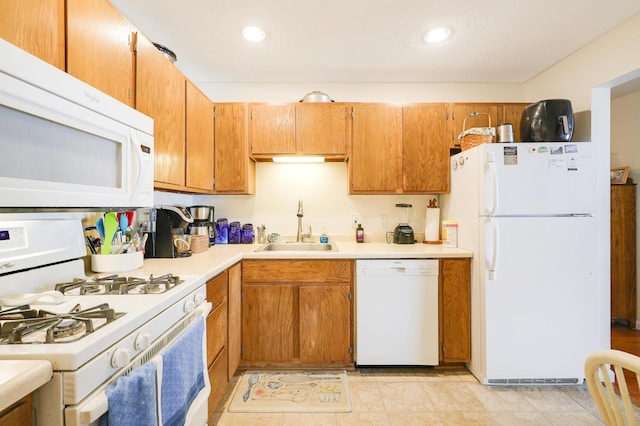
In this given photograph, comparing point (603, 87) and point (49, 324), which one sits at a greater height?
point (603, 87)

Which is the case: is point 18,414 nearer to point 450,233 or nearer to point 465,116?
point 450,233

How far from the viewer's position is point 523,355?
202 centimetres

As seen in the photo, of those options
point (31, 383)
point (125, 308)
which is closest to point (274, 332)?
point (125, 308)

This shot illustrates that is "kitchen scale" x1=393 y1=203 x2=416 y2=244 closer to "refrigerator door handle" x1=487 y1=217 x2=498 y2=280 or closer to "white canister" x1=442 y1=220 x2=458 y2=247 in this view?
"white canister" x1=442 y1=220 x2=458 y2=247

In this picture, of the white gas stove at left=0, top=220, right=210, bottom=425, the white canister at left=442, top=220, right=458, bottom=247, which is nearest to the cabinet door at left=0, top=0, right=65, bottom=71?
the white gas stove at left=0, top=220, right=210, bottom=425

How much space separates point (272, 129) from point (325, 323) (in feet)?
5.27

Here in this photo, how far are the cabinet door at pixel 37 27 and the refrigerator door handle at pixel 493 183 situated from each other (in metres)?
2.26

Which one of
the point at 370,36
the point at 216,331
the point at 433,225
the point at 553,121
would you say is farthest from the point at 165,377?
the point at 553,121

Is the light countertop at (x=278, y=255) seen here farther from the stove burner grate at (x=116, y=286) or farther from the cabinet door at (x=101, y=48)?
the cabinet door at (x=101, y=48)

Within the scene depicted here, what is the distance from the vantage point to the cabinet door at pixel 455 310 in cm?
221

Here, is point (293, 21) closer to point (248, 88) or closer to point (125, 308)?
point (248, 88)

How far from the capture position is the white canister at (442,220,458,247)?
7.99ft

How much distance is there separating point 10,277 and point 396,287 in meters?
2.03

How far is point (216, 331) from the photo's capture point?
5.56 feet
